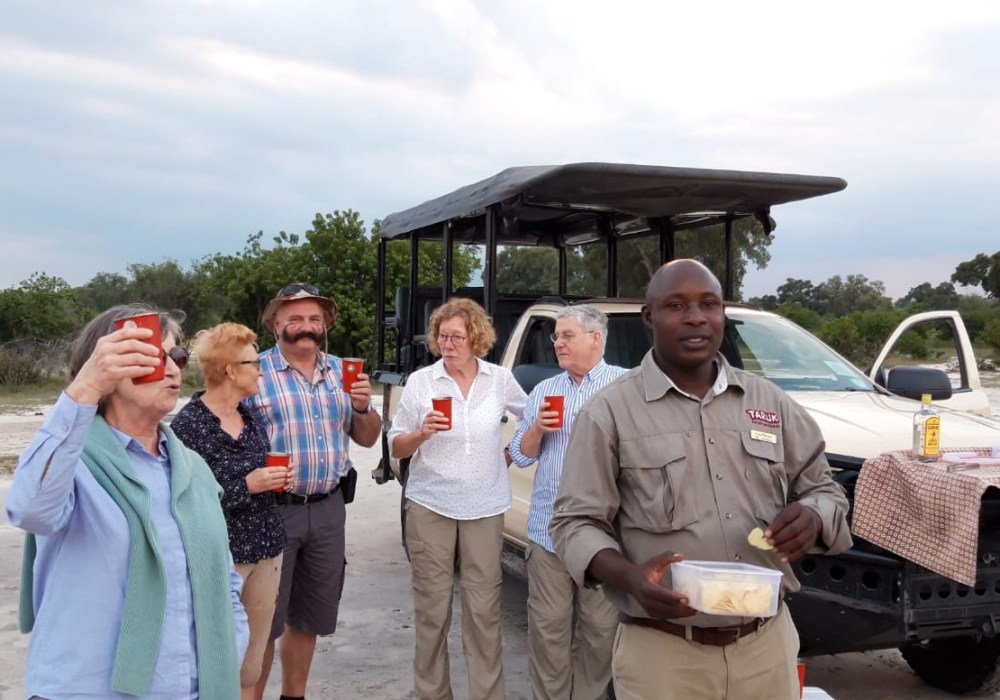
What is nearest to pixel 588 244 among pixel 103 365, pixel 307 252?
pixel 103 365

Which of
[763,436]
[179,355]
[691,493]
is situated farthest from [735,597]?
[179,355]

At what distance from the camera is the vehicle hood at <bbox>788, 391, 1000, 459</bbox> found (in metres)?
3.92

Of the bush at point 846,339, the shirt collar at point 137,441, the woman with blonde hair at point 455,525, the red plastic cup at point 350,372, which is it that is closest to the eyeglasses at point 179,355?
the shirt collar at point 137,441

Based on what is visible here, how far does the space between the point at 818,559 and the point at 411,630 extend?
2.85 metres

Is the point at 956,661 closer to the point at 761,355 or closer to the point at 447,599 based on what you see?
the point at 761,355

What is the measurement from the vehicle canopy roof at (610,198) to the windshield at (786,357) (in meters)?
0.85

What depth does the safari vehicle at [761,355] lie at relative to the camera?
3.60 metres

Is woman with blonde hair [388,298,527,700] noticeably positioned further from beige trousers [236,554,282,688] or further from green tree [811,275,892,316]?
green tree [811,275,892,316]

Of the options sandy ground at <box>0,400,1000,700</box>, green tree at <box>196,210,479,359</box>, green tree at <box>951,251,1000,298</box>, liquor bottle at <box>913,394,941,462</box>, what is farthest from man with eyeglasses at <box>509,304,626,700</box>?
green tree at <box>951,251,1000,298</box>

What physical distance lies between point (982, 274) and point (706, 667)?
169 ft

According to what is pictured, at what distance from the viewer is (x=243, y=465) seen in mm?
3615

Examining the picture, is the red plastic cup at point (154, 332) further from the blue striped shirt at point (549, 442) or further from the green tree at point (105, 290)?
the green tree at point (105, 290)

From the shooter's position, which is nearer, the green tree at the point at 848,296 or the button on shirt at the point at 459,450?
the button on shirt at the point at 459,450

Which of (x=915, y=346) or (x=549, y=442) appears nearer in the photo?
(x=549, y=442)
